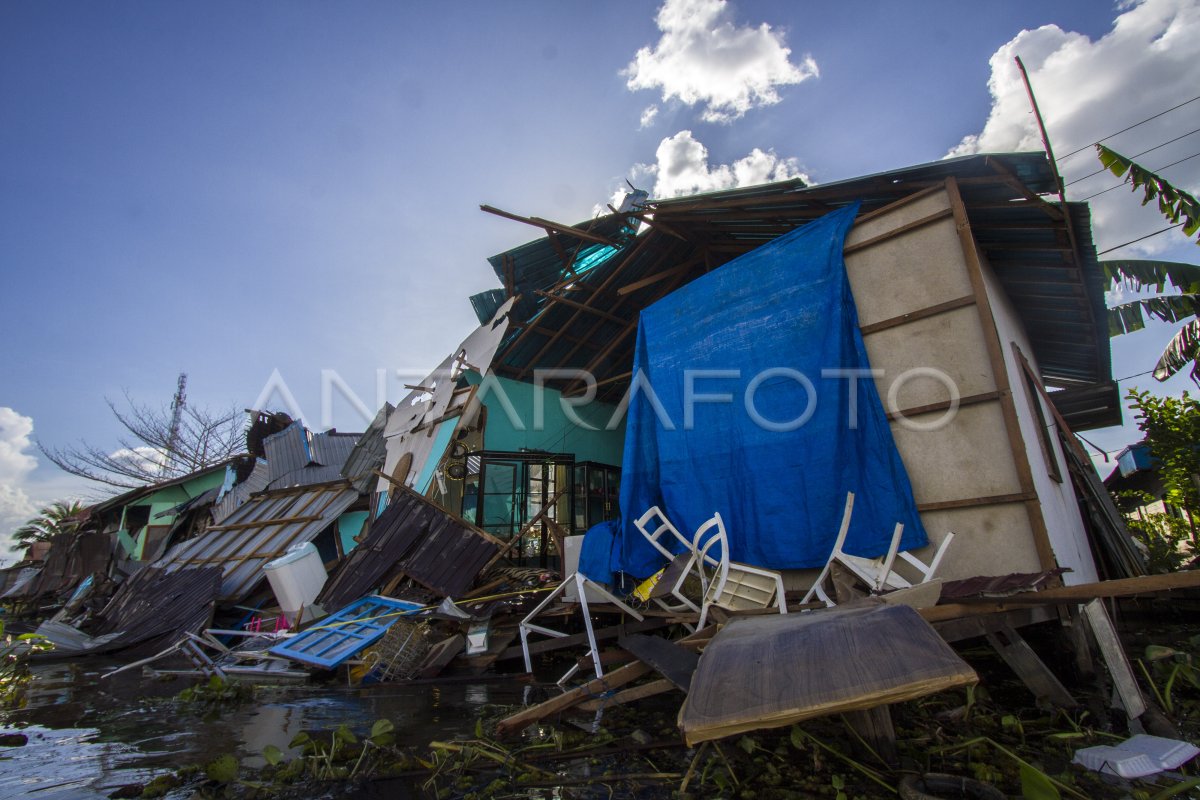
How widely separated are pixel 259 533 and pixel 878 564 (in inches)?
484

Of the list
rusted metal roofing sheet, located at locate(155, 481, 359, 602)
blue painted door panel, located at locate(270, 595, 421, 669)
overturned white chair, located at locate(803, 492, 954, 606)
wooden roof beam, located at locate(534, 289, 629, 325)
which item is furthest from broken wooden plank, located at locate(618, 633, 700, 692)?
rusted metal roofing sheet, located at locate(155, 481, 359, 602)

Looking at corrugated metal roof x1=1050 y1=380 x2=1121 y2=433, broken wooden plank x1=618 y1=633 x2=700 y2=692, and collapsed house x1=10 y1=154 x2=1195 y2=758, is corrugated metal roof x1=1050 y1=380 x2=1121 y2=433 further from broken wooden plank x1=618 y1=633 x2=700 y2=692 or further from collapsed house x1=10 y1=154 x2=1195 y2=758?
broken wooden plank x1=618 y1=633 x2=700 y2=692

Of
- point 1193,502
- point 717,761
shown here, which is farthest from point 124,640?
point 1193,502

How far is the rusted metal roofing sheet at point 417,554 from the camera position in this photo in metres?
7.44

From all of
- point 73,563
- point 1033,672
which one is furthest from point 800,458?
point 73,563

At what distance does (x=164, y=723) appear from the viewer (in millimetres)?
4195

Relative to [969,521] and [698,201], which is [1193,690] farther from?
[698,201]

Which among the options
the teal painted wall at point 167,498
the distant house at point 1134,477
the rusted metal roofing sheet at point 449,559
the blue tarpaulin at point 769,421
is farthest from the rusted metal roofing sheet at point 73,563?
the distant house at point 1134,477

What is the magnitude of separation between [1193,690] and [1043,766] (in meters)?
2.43

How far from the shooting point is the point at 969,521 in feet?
15.2

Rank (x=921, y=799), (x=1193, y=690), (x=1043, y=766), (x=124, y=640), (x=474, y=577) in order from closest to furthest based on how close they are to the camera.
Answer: (x=921, y=799) → (x=1043, y=766) → (x=1193, y=690) → (x=474, y=577) → (x=124, y=640)

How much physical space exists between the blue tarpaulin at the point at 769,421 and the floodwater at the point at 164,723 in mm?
2710

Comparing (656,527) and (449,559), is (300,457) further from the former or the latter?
(656,527)

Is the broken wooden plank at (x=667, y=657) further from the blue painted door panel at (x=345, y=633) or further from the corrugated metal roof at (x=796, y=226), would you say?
the corrugated metal roof at (x=796, y=226)
